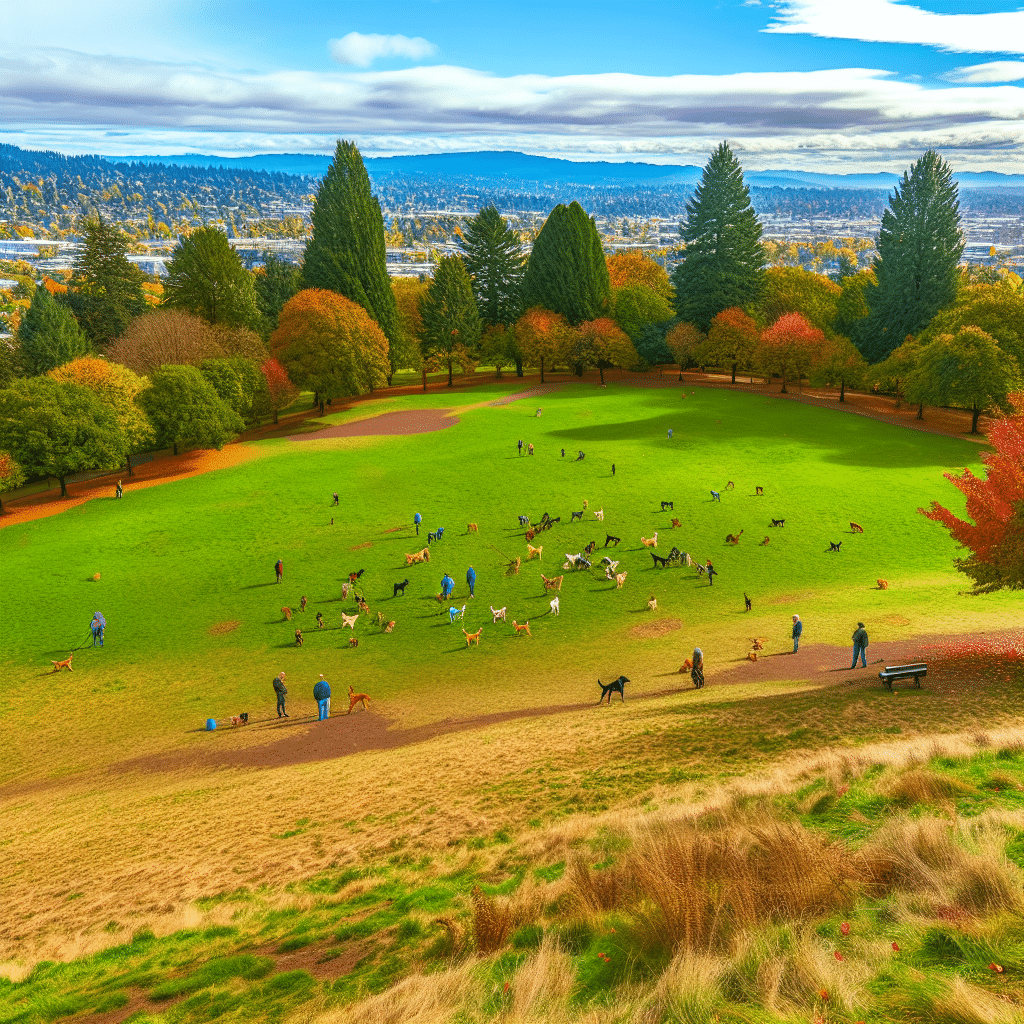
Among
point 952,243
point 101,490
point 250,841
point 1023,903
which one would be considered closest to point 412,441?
point 101,490

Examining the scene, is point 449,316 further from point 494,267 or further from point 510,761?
point 510,761

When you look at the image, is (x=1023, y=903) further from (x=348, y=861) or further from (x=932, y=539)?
(x=932, y=539)

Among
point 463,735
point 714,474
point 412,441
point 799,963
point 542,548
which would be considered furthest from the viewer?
point 412,441

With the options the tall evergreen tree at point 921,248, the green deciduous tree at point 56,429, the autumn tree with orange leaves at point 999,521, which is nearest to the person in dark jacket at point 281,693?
the autumn tree with orange leaves at point 999,521

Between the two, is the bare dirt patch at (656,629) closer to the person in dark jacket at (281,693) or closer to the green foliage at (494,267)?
the person in dark jacket at (281,693)

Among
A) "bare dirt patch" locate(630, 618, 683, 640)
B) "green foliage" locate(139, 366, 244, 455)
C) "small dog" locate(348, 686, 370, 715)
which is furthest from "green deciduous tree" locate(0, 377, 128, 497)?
"bare dirt patch" locate(630, 618, 683, 640)

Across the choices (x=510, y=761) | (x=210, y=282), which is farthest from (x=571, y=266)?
(x=510, y=761)
